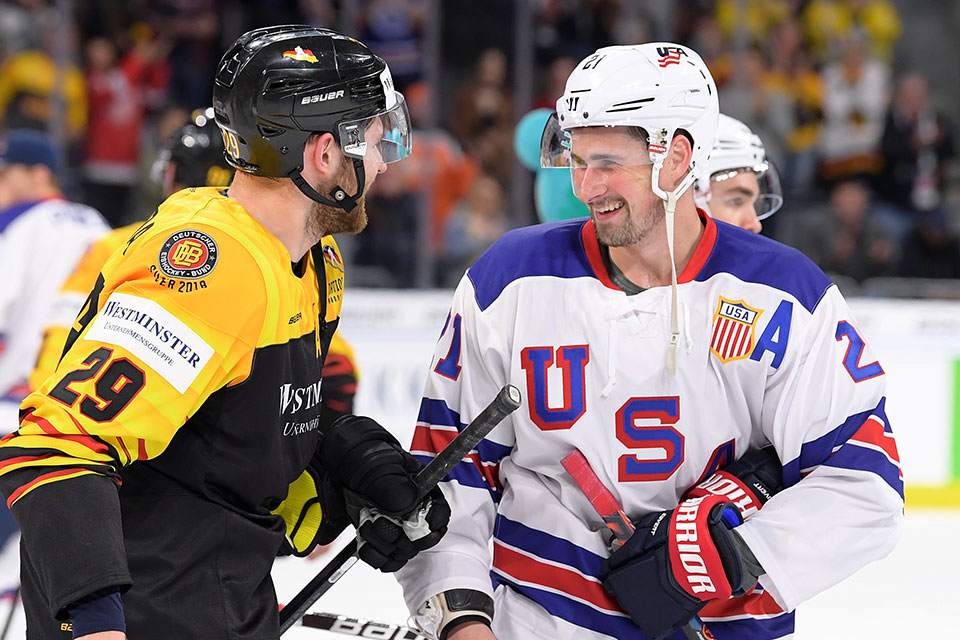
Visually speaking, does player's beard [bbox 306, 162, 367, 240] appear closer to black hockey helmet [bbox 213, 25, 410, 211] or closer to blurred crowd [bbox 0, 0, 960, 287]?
black hockey helmet [bbox 213, 25, 410, 211]

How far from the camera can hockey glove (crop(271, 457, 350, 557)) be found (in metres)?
1.87

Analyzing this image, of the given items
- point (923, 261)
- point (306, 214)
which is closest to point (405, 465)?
point (306, 214)

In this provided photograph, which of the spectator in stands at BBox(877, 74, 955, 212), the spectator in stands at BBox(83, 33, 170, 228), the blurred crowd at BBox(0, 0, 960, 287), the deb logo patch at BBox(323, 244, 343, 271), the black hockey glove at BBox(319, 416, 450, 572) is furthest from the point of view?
the spectator in stands at BBox(877, 74, 955, 212)

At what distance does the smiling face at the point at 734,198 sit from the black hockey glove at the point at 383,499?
1108mm

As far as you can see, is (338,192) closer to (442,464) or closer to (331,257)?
(331,257)

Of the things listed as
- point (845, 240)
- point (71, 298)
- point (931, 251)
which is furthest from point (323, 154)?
point (931, 251)

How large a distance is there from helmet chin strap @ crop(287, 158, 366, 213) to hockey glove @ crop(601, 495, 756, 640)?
0.64m

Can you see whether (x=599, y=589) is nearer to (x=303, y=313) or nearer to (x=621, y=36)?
(x=303, y=313)

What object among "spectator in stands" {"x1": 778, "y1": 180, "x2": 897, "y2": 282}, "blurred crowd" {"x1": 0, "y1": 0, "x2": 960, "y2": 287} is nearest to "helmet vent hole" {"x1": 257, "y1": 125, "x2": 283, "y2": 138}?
"blurred crowd" {"x1": 0, "y1": 0, "x2": 960, "y2": 287}

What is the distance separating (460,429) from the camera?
6.25 feet

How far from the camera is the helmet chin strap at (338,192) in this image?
167 cm

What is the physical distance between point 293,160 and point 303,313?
0.21 metres

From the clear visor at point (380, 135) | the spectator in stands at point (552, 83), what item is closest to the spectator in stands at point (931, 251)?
the spectator in stands at point (552, 83)

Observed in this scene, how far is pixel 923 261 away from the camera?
636cm
